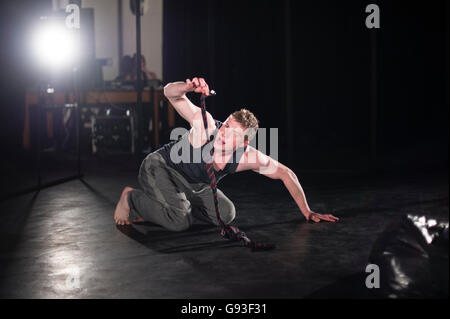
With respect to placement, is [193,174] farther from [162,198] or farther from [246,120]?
[246,120]

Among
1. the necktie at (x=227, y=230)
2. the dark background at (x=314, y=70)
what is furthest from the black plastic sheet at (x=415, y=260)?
the dark background at (x=314, y=70)

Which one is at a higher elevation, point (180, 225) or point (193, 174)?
point (193, 174)

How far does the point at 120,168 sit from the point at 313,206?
2884 millimetres

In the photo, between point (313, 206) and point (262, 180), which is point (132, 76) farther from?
point (313, 206)

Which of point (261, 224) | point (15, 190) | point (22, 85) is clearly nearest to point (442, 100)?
point (261, 224)

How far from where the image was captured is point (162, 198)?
138 inches

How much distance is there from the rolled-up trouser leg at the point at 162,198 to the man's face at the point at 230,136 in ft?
1.33

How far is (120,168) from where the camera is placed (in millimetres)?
6574

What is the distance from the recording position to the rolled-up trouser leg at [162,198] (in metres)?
3.49

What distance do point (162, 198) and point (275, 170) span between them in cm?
67

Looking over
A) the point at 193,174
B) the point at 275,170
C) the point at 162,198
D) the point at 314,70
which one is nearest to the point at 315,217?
the point at 275,170

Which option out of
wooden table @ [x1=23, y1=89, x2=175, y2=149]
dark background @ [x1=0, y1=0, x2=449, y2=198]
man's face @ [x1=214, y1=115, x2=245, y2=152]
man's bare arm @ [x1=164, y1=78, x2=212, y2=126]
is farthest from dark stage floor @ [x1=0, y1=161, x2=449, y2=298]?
wooden table @ [x1=23, y1=89, x2=175, y2=149]

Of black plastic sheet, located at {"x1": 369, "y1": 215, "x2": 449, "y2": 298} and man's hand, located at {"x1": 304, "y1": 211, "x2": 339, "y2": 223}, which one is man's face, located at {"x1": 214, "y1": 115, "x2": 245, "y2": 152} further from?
black plastic sheet, located at {"x1": 369, "y1": 215, "x2": 449, "y2": 298}

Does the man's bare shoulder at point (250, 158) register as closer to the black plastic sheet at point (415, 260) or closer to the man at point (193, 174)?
the man at point (193, 174)
